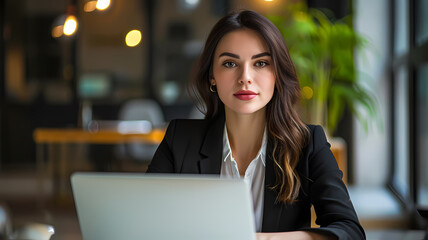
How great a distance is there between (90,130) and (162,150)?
3898mm

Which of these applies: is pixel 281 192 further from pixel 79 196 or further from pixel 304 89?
pixel 304 89

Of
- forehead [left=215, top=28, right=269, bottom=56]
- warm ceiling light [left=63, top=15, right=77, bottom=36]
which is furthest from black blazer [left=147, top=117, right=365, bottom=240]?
warm ceiling light [left=63, top=15, right=77, bottom=36]

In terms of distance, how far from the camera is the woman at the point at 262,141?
141cm

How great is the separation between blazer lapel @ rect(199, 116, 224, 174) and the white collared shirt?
0.11ft

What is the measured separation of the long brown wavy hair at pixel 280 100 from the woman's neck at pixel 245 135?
0.04 metres

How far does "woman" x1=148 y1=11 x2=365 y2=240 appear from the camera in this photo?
1.41 meters

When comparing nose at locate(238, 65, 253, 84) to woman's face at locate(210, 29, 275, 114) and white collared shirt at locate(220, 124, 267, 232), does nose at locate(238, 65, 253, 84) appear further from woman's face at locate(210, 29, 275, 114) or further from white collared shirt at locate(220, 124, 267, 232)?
white collared shirt at locate(220, 124, 267, 232)

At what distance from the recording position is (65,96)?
7.55 m

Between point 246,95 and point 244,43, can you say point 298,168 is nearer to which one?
point 246,95

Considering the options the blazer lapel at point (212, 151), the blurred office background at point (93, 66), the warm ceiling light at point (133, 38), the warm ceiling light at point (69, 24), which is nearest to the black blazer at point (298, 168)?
the blazer lapel at point (212, 151)

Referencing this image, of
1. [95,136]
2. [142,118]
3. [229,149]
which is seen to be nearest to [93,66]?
[142,118]

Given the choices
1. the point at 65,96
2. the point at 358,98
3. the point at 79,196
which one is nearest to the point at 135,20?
the point at 65,96

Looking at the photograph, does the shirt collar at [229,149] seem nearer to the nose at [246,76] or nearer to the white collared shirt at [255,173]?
the white collared shirt at [255,173]

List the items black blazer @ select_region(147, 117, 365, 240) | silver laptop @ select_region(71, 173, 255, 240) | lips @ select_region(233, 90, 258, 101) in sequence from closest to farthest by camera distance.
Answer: silver laptop @ select_region(71, 173, 255, 240) < black blazer @ select_region(147, 117, 365, 240) < lips @ select_region(233, 90, 258, 101)
